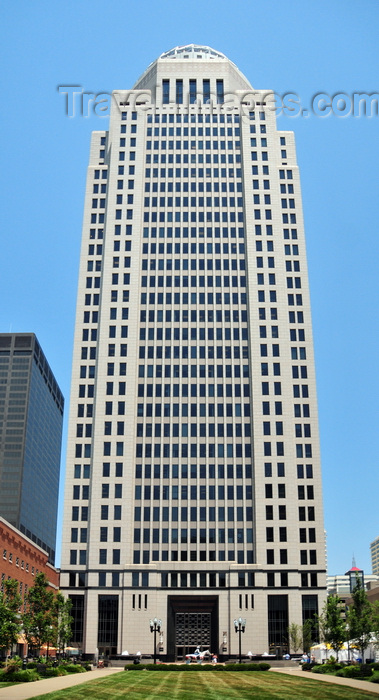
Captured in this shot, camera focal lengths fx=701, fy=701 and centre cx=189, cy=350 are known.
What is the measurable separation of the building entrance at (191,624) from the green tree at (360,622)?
105 feet

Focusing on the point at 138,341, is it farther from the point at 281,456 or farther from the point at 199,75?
the point at 199,75

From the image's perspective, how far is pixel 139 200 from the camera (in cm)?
11975

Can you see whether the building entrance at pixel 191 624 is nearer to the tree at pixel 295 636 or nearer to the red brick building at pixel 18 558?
the tree at pixel 295 636

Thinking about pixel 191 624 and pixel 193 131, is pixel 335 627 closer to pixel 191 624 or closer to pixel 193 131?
pixel 191 624

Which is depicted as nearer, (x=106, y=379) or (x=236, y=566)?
(x=236, y=566)

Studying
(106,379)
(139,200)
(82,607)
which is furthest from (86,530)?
(139,200)

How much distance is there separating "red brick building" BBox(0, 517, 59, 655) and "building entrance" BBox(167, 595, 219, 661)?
19.8 m

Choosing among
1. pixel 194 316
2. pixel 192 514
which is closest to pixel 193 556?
pixel 192 514

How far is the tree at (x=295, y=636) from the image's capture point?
92.4m

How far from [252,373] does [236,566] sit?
28819mm

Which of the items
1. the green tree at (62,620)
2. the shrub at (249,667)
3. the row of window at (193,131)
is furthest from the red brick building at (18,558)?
the row of window at (193,131)

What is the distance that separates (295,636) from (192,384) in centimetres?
3873

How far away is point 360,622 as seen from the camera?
217ft

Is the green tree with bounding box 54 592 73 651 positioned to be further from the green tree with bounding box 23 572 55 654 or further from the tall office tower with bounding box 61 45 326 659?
the tall office tower with bounding box 61 45 326 659
